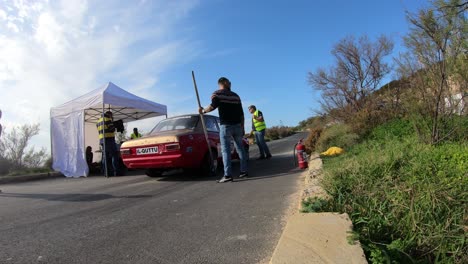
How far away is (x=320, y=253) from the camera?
217cm

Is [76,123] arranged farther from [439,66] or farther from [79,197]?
[439,66]

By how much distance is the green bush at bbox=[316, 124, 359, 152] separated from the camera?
7562 millimetres

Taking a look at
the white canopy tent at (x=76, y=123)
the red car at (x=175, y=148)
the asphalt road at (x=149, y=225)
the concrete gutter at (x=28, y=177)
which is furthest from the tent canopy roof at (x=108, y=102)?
the asphalt road at (x=149, y=225)

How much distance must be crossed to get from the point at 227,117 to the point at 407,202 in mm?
4021

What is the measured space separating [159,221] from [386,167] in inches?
103

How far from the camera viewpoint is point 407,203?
298 cm

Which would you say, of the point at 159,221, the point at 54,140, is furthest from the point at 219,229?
the point at 54,140

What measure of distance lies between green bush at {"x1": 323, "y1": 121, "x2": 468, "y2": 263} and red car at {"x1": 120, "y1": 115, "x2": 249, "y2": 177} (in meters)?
3.37

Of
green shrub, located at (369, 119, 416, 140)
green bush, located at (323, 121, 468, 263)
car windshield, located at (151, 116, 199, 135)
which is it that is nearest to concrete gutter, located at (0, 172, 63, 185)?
car windshield, located at (151, 116, 199, 135)

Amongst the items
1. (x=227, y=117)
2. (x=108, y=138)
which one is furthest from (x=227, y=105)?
(x=108, y=138)

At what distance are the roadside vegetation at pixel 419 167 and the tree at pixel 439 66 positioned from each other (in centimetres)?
1

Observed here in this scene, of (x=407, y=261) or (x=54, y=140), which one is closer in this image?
(x=407, y=261)

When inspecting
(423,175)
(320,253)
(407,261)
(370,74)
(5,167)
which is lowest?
(407,261)

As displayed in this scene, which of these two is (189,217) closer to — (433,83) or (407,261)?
(407,261)
